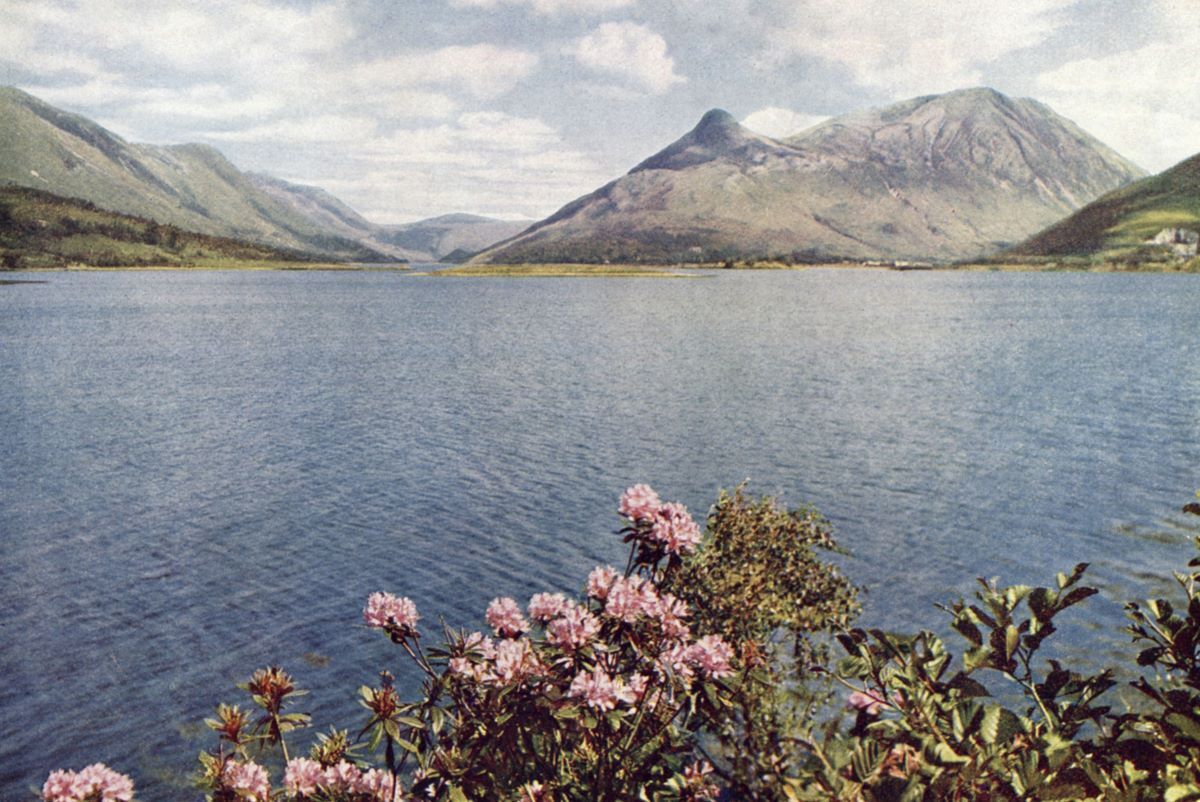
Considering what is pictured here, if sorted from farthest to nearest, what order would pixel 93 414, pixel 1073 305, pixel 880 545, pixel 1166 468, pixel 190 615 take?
pixel 1073 305 → pixel 93 414 → pixel 1166 468 → pixel 880 545 → pixel 190 615

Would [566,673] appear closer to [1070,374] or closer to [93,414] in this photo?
[93,414]

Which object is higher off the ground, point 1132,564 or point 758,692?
point 758,692

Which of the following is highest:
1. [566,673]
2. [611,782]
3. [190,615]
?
[566,673]

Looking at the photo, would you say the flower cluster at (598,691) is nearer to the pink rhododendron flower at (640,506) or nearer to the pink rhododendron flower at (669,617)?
the pink rhododendron flower at (669,617)

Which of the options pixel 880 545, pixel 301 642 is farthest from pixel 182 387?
pixel 880 545

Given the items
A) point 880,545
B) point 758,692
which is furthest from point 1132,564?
point 758,692

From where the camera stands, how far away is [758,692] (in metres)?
12.5

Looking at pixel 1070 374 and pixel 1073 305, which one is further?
pixel 1073 305

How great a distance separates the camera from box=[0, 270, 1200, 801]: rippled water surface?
86.1ft

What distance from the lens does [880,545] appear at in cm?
3431

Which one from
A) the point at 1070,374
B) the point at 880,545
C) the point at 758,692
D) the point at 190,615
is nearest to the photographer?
the point at 758,692

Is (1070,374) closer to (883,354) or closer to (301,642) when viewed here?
(883,354)

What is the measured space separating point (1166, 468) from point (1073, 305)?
154260 mm

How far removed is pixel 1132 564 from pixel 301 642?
31.1m
